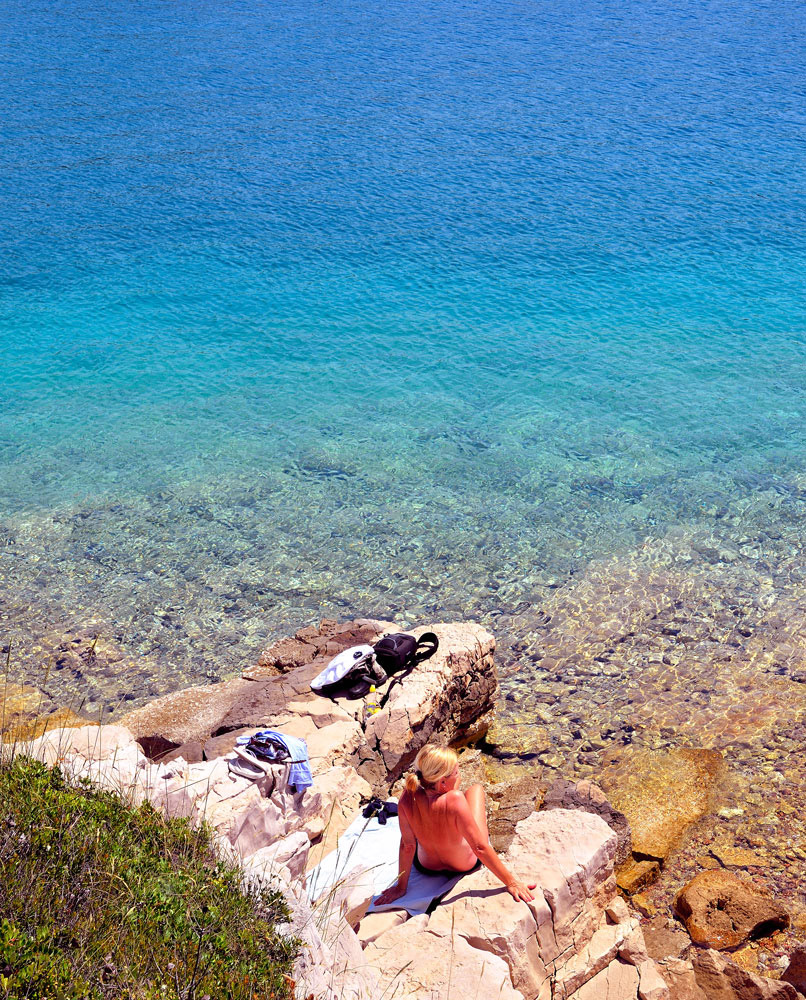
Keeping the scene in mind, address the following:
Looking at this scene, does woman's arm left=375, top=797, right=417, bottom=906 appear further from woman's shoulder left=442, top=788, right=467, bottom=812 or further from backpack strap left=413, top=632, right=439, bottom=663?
backpack strap left=413, top=632, right=439, bottom=663

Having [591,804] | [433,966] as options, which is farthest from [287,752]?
[591,804]

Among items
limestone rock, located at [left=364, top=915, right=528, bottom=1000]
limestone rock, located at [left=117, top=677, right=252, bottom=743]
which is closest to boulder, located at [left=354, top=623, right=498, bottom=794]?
limestone rock, located at [left=117, top=677, right=252, bottom=743]

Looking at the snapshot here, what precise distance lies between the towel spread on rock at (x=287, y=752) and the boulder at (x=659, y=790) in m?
3.02

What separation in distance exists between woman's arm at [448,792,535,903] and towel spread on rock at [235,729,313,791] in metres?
1.74

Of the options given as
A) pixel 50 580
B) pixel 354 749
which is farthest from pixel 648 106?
pixel 354 749

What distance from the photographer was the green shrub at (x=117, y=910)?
3.63 m

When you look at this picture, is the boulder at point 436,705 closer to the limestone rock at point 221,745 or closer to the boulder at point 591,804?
the limestone rock at point 221,745

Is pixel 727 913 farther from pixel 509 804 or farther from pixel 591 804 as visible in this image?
pixel 509 804

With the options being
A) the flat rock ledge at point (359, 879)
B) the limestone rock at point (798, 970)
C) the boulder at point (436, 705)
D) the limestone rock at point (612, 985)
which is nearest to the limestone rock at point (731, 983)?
the limestone rock at point (798, 970)

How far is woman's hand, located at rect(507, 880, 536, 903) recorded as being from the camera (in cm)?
545

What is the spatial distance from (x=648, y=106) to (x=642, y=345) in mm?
15974

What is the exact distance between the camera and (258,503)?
1399 cm

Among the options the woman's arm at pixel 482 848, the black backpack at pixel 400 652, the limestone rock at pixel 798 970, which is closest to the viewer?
the woman's arm at pixel 482 848

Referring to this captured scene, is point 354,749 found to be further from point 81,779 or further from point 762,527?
point 762,527
